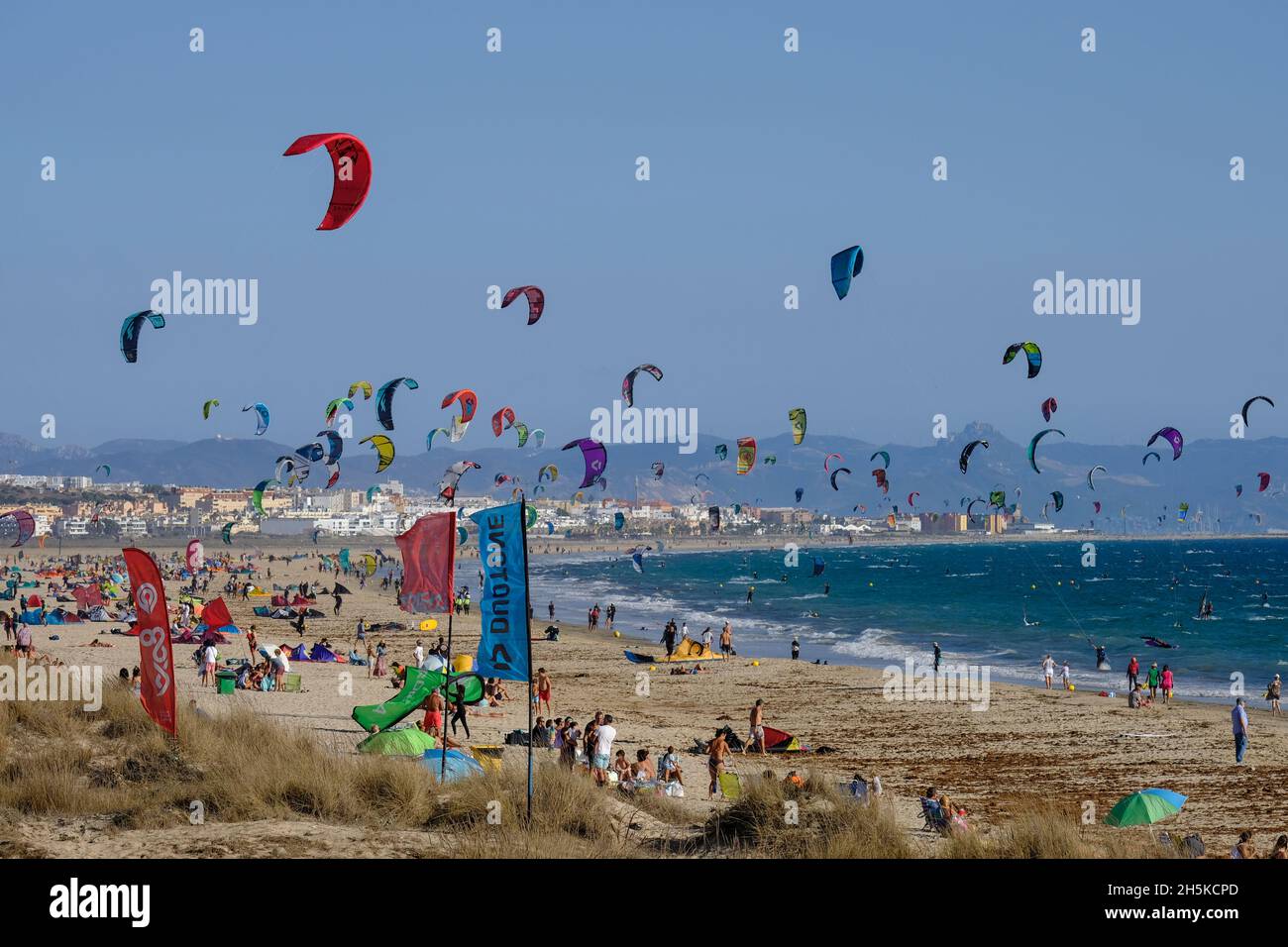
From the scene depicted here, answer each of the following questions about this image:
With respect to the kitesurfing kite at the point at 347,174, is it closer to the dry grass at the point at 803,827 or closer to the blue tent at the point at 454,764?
the blue tent at the point at 454,764

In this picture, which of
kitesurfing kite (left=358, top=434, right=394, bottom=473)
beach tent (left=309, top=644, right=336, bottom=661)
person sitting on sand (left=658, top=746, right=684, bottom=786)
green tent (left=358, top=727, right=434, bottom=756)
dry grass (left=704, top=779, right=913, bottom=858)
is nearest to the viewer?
dry grass (left=704, top=779, right=913, bottom=858)

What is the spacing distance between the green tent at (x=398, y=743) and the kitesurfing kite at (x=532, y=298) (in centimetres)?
2001

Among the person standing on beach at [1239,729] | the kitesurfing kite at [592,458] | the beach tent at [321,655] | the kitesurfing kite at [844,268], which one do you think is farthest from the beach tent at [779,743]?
the kitesurfing kite at [592,458]

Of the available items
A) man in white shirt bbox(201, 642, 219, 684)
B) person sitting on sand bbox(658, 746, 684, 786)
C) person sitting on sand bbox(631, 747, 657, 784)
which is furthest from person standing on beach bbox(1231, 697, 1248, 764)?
man in white shirt bbox(201, 642, 219, 684)

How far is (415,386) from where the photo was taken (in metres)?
38.7

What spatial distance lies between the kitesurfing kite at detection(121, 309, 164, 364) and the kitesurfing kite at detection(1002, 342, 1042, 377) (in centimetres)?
1996

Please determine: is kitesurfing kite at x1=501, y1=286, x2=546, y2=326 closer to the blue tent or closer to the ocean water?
the ocean water

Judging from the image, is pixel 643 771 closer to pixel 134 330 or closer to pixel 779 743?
pixel 779 743

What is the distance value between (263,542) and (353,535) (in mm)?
20464

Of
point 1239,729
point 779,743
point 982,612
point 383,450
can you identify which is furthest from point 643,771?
point 982,612

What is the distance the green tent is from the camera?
1270 cm

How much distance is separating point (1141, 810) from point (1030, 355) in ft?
67.7
